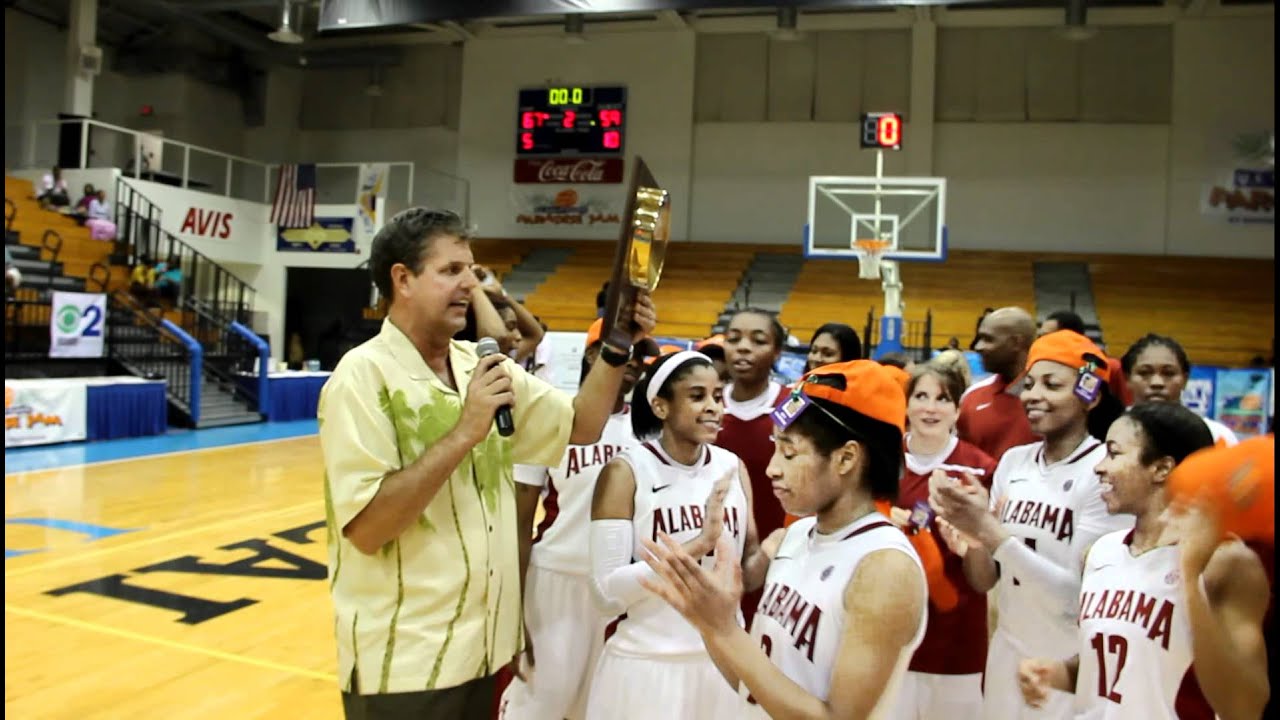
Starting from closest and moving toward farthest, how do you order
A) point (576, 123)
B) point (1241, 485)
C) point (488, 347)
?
point (1241, 485), point (488, 347), point (576, 123)

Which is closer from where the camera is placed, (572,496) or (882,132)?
(572,496)

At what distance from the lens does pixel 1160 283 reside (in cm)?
1973

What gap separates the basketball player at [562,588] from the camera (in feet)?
11.5

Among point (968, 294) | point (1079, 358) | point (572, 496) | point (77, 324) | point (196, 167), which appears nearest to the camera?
point (1079, 358)

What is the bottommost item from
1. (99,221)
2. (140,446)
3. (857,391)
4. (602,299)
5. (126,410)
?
(140,446)

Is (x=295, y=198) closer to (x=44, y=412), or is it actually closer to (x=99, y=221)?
(x=99, y=221)

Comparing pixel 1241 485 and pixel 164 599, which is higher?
pixel 1241 485

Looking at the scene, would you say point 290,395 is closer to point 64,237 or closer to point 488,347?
point 64,237

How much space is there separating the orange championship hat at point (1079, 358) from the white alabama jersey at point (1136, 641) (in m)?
0.92

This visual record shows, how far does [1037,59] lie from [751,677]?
862 inches

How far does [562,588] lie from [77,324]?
13085 millimetres

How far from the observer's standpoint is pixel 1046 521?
10.5ft

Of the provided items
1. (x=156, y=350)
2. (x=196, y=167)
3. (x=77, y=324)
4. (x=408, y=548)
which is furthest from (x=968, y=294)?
(x=408, y=548)

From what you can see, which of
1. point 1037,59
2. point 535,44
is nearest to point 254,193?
point 535,44
